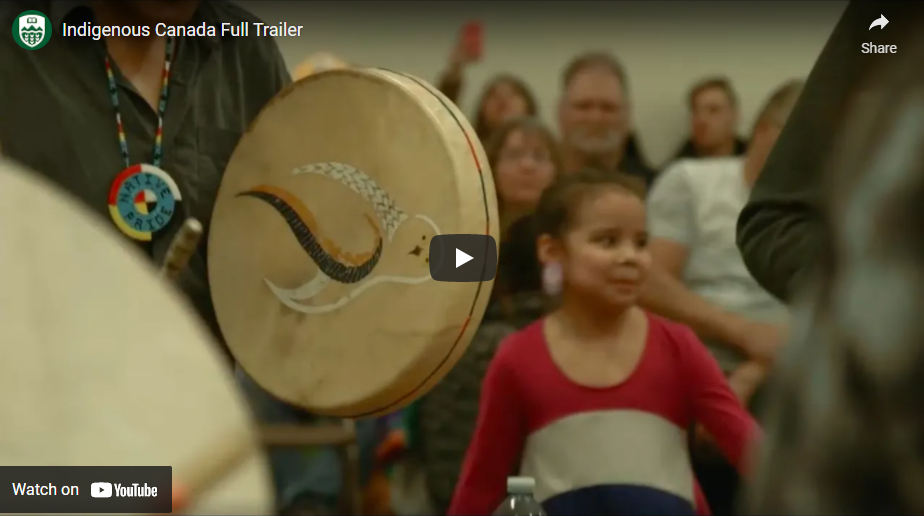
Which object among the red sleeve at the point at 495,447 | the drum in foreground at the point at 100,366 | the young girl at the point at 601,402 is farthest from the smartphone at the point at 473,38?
the drum in foreground at the point at 100,366

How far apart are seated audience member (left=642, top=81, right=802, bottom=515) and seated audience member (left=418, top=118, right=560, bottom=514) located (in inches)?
7.7

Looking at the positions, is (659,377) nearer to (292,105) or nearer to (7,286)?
(292,105)

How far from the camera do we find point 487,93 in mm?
1373

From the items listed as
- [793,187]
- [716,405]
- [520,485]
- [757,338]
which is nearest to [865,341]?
[793,187]

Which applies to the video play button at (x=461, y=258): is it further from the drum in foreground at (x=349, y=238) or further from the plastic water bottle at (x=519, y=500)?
the plastic water bottle at (x=519, y=500)

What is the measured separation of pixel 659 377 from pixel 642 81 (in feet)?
1.39

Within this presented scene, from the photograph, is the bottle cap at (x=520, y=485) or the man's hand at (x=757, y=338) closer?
the bottle cap at (x=520, y=485)

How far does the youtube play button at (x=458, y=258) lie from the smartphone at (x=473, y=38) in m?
0.36

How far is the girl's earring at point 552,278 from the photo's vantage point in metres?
1.36

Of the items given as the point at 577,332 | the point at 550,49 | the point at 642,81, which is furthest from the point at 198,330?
the point at 642,81

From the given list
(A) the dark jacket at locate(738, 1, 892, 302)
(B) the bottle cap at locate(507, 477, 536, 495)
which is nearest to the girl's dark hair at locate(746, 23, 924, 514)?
(A) the dark jacket at locate(738, 1, 892, 302)

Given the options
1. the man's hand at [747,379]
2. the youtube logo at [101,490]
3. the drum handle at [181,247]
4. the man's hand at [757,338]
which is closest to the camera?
the youtube logo at [101,490]

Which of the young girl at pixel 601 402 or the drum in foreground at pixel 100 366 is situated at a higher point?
the drum in foreground at pixel 100 366

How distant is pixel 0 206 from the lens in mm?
666
